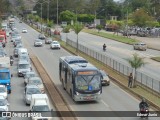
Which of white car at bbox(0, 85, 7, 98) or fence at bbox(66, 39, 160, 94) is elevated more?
white car at bbox(0, 85, 7, 98)

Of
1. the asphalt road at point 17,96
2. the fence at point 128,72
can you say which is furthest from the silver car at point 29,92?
the fence at point 128,72

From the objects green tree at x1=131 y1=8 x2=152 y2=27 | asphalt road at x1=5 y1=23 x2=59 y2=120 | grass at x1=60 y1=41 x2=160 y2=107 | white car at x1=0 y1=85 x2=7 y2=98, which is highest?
green tree at x1=131 y1=8 x2=152 y2=27

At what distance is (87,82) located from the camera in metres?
31.2

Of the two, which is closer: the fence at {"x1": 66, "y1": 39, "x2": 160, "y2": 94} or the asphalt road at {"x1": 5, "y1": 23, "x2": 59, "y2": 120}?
the asphalt road at {"x1": 5, "y1": 23, "x2": 59, "y2": 120}

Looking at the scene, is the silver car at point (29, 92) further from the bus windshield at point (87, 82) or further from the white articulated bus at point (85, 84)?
the bus windshield at point (87, 82)

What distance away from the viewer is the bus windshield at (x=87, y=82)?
31234mm

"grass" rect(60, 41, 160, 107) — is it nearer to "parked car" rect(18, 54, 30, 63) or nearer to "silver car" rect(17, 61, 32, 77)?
"parked car" rect(18, 54, 30, 63)

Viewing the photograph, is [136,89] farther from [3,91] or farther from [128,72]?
[3,91]

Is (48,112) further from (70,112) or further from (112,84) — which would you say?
(112,84)

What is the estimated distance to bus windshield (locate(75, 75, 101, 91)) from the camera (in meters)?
31.2

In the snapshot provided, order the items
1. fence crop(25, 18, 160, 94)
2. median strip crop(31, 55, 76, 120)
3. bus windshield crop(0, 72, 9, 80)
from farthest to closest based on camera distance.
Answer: bus windshield crop(0, 72, 9, 80), fence crop(25, 18, 160, 94), median strip crop(31, 55, 76, 120)

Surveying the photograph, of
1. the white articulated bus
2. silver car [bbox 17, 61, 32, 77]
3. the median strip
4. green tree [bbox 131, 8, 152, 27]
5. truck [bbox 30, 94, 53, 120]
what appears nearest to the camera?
truck [bbox 30, 94, 53, 120]

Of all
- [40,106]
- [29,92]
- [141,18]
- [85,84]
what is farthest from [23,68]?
[141,18]

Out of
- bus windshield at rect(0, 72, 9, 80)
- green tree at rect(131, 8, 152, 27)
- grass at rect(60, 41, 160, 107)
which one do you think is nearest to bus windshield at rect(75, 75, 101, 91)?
grass at rect(60, 41, 160, 107)
